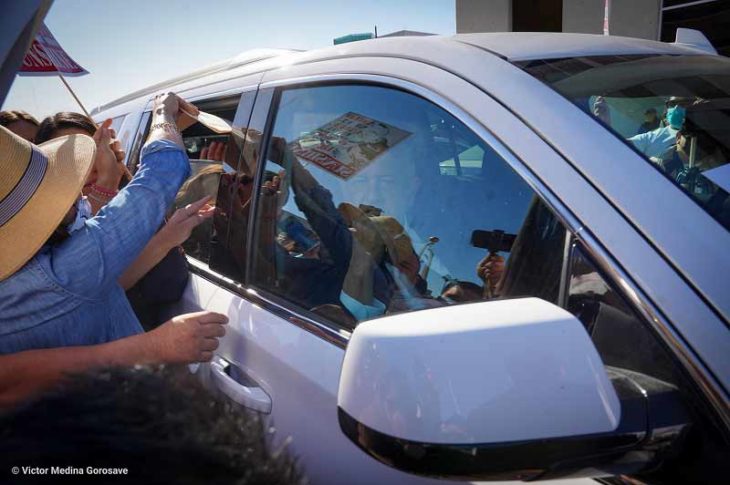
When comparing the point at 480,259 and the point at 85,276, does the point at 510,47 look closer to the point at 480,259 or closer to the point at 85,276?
the point at 480,259

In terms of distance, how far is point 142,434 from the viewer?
0.70 meters

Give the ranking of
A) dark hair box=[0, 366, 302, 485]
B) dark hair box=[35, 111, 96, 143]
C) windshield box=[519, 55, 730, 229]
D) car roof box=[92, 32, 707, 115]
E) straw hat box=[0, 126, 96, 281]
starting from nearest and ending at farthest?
dark hair box=[0, 366, 302, 485] → windshield box=[519, 55, 730, 229] → straw hat box=[0, 126, 96, 281] → car roof box=[92, 32, 707, 115] → dark hair box=[35, 111, 96, 143]

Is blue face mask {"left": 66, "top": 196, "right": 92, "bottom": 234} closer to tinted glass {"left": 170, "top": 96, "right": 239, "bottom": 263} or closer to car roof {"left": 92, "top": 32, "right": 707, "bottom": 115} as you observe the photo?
tinted glass {"left": 170, "top": 96, "right": 239, "bottom": 263}

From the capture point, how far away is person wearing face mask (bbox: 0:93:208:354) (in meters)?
1.40

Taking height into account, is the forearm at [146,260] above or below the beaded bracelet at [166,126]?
below

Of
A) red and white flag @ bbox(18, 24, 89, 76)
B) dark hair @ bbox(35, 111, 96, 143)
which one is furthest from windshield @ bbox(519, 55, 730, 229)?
red and white flag @ bbox(18, 24, 89, 76)

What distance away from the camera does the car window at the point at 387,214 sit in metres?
1.26

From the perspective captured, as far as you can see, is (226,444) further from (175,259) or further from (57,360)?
(175,259)

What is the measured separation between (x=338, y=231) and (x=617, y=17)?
8748mm

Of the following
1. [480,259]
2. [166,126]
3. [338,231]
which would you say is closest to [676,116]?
[480,259]

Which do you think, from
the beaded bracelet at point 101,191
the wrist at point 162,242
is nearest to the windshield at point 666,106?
the wrist at point 162,242

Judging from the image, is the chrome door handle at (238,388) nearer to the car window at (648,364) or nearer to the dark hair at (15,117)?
the car window at (648,364)

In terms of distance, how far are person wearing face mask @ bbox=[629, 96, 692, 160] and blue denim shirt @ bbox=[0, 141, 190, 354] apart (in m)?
1.16

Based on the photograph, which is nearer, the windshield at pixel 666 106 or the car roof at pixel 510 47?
the windshield at pixel 666 106
